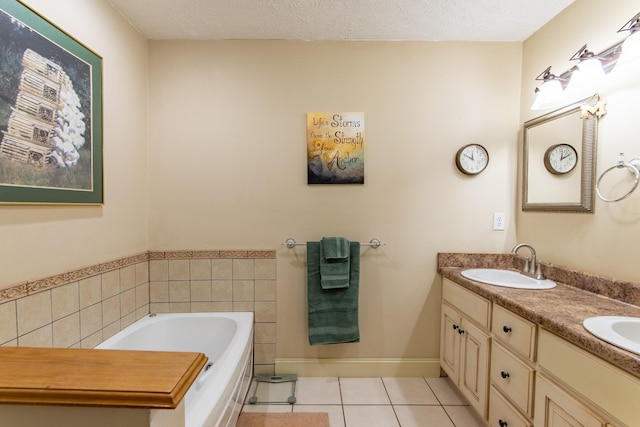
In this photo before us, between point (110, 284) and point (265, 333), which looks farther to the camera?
point (265, 333)

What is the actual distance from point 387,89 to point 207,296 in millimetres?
1980

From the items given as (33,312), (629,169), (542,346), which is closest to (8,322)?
(33,312)

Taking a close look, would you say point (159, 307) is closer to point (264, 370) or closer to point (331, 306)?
point (264, 370)

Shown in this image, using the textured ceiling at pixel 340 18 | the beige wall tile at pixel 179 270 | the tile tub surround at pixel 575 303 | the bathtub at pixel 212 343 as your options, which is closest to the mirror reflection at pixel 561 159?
the tile tub surround at pixel 575 303

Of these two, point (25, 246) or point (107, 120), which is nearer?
point (25, 246)

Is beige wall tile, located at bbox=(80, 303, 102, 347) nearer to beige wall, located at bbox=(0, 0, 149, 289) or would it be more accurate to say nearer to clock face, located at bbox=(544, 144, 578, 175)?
beige wall, located at bbox=(0, 0, 149, 289)

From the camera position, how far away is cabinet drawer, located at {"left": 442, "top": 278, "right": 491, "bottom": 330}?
5.00 feet

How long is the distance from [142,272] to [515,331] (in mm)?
2237

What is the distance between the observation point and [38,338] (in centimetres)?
120

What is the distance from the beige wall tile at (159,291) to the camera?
2031mm

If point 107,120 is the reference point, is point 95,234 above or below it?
below

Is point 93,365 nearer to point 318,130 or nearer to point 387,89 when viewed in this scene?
point 318,130

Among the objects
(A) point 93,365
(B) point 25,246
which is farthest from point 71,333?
(A) point 93,365

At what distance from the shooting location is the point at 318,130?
2.00 metres
